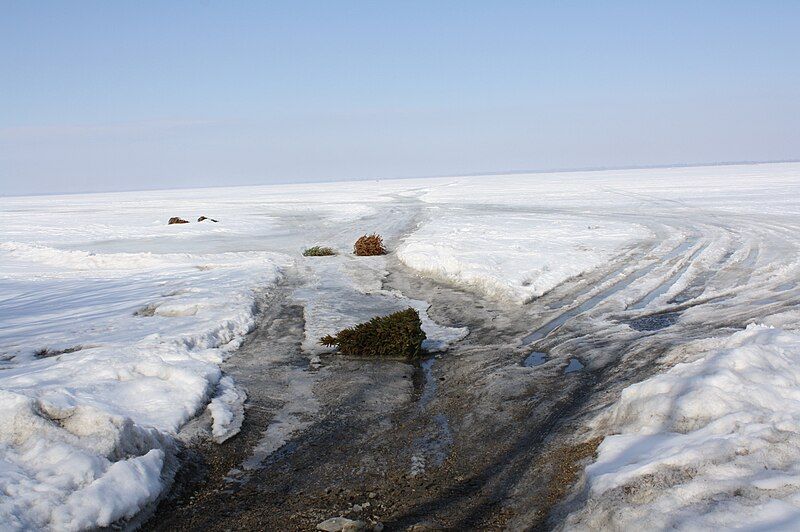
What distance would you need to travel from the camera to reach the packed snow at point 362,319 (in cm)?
481

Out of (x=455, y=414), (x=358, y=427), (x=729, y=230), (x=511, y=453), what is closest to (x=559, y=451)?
(x=511, y=453)

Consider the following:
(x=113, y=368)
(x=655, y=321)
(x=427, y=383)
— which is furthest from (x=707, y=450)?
(x=113, y=368)

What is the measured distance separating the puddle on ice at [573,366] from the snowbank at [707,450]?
84.9 inches

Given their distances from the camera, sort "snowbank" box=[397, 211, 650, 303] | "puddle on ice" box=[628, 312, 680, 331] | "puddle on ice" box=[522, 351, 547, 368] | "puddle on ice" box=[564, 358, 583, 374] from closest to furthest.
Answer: "puddle on ice" box=[564, 358, 583, 374]
"puddle on ice" box=[522, 351, 547, 368]
"puddle on ice" box=[628, 312, 680, 331]
"snowbank" box=[397, 211, 650, 303]

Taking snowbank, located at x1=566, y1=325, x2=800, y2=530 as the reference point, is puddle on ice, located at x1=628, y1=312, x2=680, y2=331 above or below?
below

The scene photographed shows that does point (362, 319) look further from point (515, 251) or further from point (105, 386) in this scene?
point (515, 251)

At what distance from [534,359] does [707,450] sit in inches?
190

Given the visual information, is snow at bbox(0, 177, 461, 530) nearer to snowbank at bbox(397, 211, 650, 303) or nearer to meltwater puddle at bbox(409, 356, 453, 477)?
meltwater puddle at bbox(409, 356, 453, 477)

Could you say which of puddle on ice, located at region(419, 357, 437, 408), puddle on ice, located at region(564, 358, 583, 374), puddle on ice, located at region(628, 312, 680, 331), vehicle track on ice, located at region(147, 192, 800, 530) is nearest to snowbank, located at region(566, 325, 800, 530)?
vehicle track on ice, located at region(147, 192, 800, 530)

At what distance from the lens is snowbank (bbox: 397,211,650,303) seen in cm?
1590

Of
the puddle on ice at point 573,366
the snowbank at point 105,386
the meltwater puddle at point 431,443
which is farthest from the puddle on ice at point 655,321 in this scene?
the snowbank at point 105,386

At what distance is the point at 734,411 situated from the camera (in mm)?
5402

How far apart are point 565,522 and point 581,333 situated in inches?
255

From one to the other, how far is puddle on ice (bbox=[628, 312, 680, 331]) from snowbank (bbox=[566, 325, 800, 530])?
4.04 m
